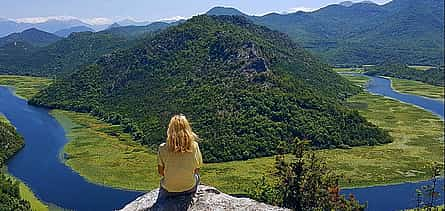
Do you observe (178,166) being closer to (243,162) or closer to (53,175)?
(53,175)

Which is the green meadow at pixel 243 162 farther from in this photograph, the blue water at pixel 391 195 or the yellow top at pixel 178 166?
the yellow top at pixel 178 166

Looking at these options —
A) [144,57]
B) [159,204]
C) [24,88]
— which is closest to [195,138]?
[159,204]

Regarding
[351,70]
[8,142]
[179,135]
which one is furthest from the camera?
[351,70]

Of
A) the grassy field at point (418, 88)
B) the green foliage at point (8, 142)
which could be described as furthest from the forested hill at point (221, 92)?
the grassy field at point (418, 88)

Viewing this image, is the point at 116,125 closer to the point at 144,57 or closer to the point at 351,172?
the point at 144,57

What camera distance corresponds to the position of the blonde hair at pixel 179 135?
9.21 m

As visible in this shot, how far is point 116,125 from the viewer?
294 feet

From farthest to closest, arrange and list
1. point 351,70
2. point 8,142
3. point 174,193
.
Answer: point 351,70, point 8,142, point 174,193

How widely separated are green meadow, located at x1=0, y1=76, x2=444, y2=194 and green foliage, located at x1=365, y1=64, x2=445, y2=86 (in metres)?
61.9

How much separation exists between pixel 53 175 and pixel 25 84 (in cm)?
9702

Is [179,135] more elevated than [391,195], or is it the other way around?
[179,135]

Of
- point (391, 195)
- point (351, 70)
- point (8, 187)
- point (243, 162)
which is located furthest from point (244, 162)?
point (351, 70)

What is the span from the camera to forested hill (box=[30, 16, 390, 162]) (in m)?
76.6

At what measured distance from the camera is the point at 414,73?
16475 centimetres
